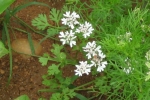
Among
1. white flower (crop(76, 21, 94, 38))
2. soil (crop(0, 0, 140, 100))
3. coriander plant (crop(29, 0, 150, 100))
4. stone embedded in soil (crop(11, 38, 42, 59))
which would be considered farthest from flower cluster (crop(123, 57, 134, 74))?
stone embedded in soil (crop(11, 38, 42, 59))

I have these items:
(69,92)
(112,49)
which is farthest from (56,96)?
(112,49)

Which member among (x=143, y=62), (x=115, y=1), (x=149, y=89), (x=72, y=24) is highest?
(x=115, y=1)

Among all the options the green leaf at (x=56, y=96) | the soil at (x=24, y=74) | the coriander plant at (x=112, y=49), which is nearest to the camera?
the coriander plant at (x=112, y=49)

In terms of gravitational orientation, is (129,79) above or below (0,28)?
below

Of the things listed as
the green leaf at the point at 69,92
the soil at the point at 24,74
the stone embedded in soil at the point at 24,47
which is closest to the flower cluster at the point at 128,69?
the green leaf at the point at 69,92

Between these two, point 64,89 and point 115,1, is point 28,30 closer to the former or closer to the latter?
point 64,89

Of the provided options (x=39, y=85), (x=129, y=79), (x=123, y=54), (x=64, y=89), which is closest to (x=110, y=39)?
(x=123, y=54)

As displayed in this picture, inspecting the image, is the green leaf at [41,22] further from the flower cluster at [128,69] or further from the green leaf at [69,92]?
the flower cluster at [128,69]

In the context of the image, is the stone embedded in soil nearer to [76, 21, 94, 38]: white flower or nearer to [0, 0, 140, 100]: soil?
[0, 0, 140, 100]: soil

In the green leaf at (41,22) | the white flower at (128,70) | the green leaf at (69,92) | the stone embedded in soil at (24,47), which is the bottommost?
Answer: the green leaf at (69,92)
